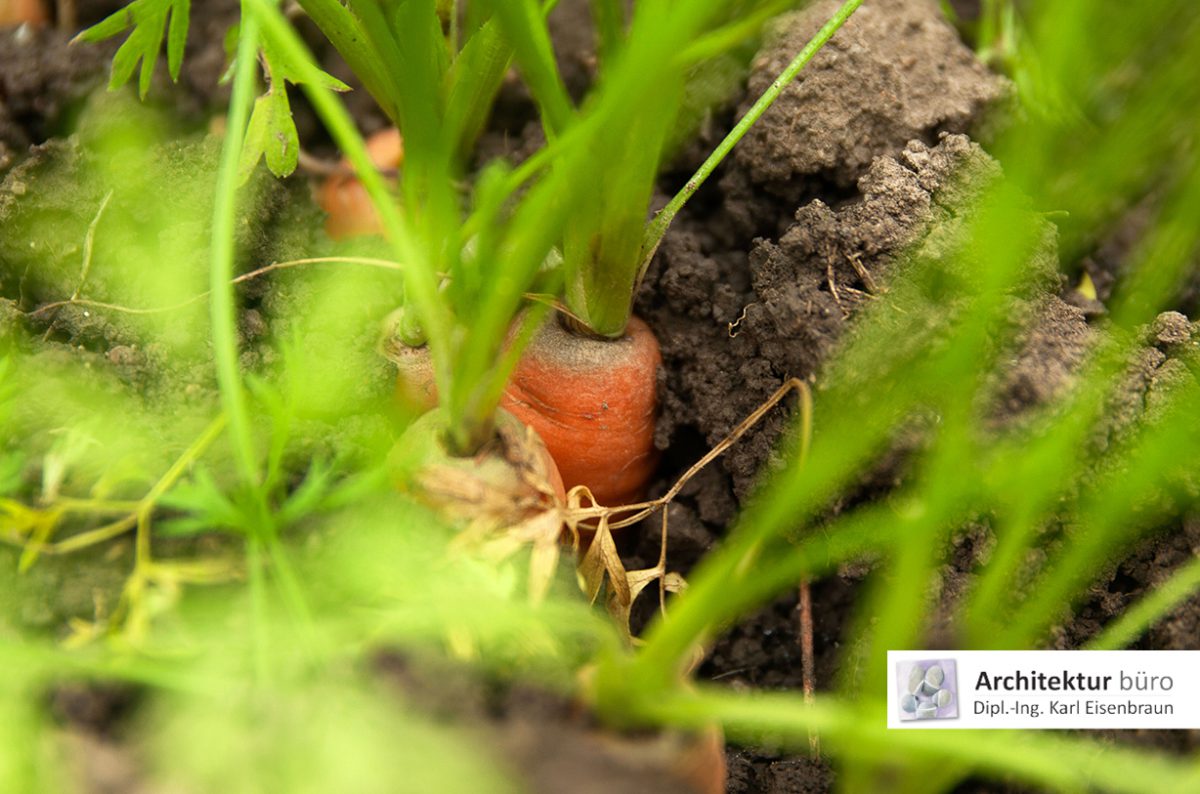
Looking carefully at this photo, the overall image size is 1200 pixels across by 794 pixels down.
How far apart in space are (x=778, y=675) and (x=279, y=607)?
53 cm

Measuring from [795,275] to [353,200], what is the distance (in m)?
0.58

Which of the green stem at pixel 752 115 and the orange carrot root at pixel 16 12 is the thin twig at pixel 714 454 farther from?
the orange carrot root at pixel 16 12

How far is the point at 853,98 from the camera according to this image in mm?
1092

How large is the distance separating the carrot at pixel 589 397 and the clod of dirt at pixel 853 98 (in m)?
0.25

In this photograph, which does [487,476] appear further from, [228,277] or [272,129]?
[272,129]

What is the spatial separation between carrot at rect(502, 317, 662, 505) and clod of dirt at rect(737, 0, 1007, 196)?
0.25 m

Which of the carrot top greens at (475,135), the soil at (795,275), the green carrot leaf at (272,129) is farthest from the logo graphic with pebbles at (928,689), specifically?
the green carrot leaf at (272,129)

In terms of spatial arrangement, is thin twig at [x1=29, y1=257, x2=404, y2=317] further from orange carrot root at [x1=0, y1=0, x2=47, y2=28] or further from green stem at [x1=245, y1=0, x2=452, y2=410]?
orange carrot root at [x1=0, y1=0, x2=47, y2=28]

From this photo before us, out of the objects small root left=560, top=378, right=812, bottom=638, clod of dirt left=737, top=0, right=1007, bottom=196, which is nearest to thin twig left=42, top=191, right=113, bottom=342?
small root left=560, top=378, right=812, bottom=638

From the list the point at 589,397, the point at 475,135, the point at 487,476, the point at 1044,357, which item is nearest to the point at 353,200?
the point at 475,135

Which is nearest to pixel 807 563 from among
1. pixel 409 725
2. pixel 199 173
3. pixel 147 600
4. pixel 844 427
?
pixel 844 427

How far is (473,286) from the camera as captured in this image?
0.94 m

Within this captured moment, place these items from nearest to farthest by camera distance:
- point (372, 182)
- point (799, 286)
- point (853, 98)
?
point (372, 182), point (799, 286), point (853, 98)

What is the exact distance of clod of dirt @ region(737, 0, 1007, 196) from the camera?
108 cm
